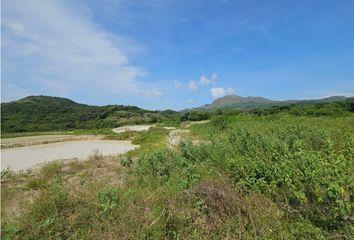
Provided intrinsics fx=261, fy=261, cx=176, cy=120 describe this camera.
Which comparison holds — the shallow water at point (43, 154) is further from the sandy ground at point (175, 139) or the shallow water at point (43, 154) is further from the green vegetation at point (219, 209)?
the green vegetation at point (219, 209)

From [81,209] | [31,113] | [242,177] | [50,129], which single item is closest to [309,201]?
[242,177]

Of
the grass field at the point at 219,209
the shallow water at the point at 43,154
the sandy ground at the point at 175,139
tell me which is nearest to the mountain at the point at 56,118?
the shallow water at the point at 43,154

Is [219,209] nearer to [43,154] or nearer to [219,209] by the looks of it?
[219,209]

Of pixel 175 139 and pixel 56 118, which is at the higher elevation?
pixel 56 118

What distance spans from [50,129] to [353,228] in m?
59.1

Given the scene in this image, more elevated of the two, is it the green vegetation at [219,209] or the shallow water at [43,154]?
the green vegetation at [219,209]

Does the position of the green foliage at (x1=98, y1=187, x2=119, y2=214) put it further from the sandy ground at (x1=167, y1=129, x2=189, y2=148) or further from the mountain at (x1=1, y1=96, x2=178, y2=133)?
the mountain at (x1=1, y1=96, x2=178, y2=133)

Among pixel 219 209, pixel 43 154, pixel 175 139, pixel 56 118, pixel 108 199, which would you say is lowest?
pixel 43 154

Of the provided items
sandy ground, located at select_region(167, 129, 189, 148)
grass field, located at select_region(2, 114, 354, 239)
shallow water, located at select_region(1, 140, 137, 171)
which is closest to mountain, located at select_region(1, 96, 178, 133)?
shallow water, located at select_region(1, 140, 137, 171)

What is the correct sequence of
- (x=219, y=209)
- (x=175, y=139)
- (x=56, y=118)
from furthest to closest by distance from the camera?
(x=56, y=118) → (x=175, y=139) → (x=219, y=209)

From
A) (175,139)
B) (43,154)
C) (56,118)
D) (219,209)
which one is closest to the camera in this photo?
(219,209)

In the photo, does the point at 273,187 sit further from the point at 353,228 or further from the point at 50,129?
the point at 50,129

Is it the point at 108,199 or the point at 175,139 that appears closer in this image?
the point at 108,199

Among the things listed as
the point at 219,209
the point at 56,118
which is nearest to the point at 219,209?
the point at 219,209
